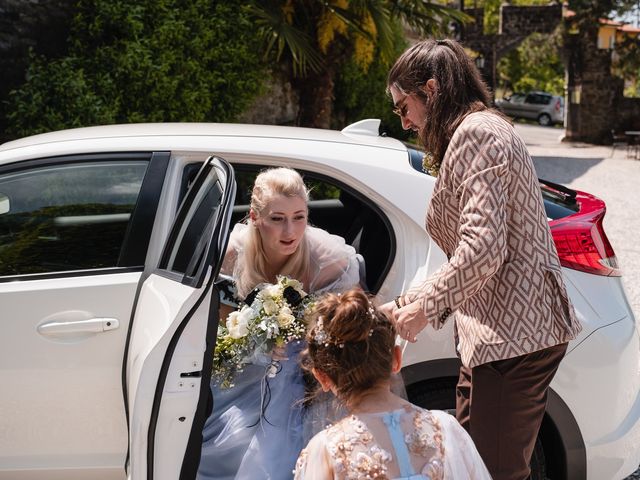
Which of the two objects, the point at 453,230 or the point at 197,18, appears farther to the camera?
the point at 197,18

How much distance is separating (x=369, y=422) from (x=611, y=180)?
15.4 metres

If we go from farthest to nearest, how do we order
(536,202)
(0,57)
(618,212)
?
(618,212)
(0,57)
(536,202)

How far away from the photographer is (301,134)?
10.6ft

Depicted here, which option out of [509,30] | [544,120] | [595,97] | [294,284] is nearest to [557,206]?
[294,284]

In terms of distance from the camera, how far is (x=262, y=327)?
9.05 ft

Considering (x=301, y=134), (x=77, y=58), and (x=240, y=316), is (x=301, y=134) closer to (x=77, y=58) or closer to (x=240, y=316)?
(x=240, y=316)

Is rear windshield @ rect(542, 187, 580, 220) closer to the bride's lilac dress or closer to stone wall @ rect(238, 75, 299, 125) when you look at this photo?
the bride's lilac dress

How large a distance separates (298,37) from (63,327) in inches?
303

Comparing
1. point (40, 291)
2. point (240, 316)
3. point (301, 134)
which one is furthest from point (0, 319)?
point (301, 134)

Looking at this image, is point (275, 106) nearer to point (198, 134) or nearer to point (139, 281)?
point (198, 134)

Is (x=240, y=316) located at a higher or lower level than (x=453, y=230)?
lower

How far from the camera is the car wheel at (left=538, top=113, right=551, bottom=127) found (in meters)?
38.5

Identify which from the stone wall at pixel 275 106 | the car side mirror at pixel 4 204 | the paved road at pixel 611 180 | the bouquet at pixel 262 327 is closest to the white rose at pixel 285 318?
the bouquet at pixel 262 327

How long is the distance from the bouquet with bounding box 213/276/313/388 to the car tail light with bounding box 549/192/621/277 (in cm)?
92
